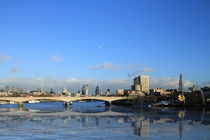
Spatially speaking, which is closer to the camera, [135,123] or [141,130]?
[141,130]

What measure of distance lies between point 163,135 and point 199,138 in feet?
15.9

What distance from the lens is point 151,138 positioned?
1309 inches

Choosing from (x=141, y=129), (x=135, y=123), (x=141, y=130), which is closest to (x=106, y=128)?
(x=141, y=129)

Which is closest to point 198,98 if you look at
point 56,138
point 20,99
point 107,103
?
point 107,103

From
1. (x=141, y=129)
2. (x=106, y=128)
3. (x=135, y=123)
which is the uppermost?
(x=141, y=129)

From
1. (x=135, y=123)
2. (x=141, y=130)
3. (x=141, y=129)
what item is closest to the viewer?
(x=141, y=130)

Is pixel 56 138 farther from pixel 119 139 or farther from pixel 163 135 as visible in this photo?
pixel 163 135

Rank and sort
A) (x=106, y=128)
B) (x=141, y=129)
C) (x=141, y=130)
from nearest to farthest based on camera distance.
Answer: (x=141, y=130) → (x=141, y=129) → (x=106, y=128)

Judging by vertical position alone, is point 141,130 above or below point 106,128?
above

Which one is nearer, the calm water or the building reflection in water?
the calm water

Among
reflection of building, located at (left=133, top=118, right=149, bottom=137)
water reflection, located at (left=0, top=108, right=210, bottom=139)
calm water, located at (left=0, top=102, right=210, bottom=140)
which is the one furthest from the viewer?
water reflection, located at (left=0, top=108, right=210, bottom=139)

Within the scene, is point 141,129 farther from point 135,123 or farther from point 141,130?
point 135,123

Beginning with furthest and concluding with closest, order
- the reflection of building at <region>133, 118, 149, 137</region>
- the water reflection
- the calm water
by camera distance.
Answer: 1. the water reflection
2. the reflection of building at <region>133, 118, 149, 137</region>
3. the calm water

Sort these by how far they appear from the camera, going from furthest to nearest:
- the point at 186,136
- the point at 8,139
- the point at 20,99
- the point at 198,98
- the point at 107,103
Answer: the point at 107,103
the point at 198,98
the point at 20,99
the point at 186,136
the point at 8,139
